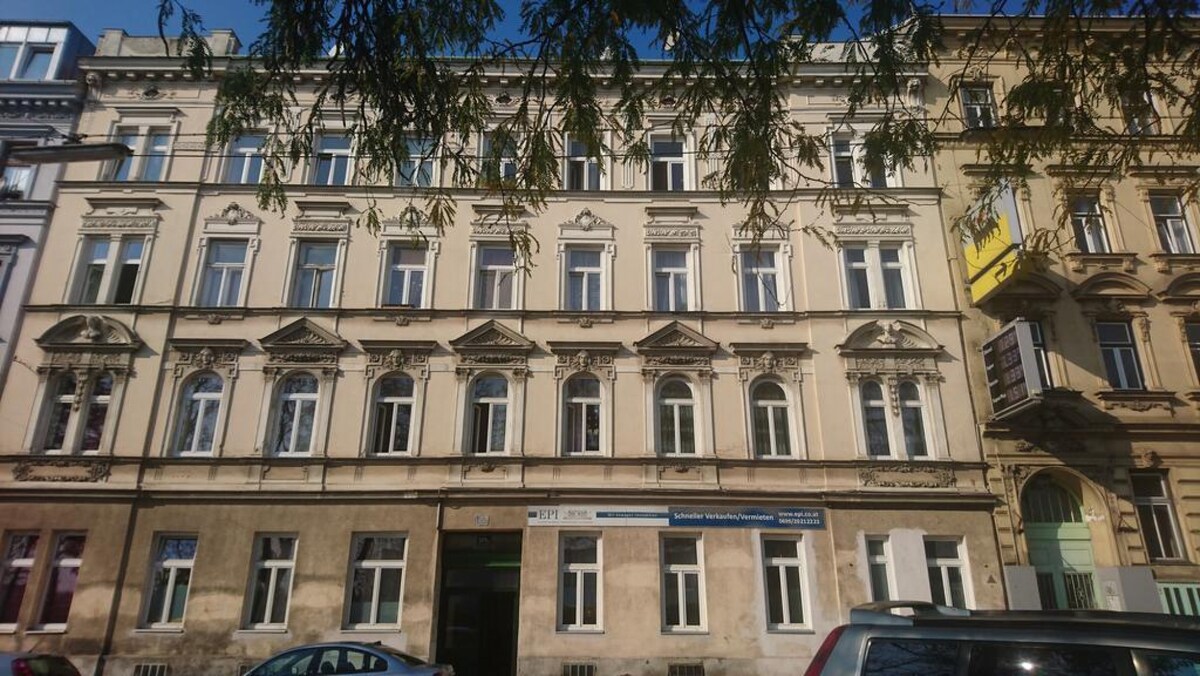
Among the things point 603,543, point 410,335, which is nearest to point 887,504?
point 603,543

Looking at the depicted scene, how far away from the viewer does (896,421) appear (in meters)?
15.7

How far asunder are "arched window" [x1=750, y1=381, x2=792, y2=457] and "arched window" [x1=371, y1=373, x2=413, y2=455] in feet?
24.9

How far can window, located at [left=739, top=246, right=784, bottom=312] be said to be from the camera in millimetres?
16719

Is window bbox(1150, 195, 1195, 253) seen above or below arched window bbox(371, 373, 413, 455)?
above

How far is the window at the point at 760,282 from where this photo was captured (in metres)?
16.7

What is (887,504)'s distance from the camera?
14945mm

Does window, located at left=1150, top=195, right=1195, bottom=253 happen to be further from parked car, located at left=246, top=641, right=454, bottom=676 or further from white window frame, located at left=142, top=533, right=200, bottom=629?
white window frame, located at left=142, top=533, right=200, bottom=629

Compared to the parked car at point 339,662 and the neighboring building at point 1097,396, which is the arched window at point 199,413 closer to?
the parked car at point 339,662

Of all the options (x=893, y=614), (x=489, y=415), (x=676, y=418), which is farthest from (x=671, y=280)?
(x=893, y=614)

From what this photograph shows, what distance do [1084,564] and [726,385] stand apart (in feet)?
26.9

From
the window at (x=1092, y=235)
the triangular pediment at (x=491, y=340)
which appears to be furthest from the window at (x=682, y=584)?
the window at (x=1092, y=235)

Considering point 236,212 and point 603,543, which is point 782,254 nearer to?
point 603,543

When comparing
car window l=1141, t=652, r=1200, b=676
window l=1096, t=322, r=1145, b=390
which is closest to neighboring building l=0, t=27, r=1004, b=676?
window l=1096, t=322, r=1145, b=390

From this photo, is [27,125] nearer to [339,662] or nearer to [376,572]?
[376,572]
